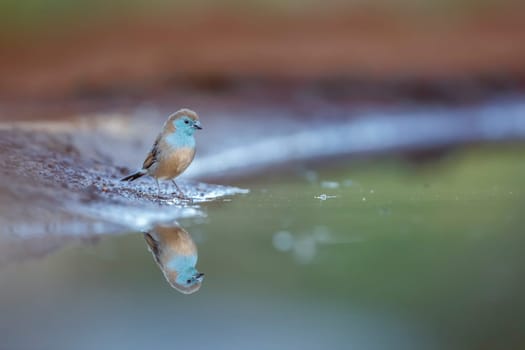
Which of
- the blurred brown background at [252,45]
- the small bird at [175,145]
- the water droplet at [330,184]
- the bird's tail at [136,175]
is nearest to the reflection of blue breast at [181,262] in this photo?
the small bird at [175,145]

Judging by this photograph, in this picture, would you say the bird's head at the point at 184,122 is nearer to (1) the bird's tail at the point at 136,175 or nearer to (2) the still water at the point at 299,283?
(1) the bird's tail at the point at 136,175

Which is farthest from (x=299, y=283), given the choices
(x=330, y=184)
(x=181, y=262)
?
(x=330, y=184)

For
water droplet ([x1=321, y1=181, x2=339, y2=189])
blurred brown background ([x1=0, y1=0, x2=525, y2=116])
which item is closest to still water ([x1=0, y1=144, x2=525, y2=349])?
water droplet ([x1=321, y1=181, x2=339, y2=189])

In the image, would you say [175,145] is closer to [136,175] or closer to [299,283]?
[136,175]

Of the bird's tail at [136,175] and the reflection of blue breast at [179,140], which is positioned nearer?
the reflection of blue breast at [179,140]

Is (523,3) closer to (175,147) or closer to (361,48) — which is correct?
(361,48)
